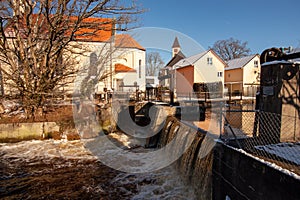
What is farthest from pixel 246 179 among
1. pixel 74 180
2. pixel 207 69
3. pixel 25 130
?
pixel 207 69

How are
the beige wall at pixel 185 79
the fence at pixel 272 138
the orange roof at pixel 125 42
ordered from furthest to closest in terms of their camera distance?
the beige wall at pixel 185 79 < the orange roof at pixel 125 42 < the fence at pixel 272 138

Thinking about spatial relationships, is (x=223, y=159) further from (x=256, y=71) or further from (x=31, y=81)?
(x=256, y=71)

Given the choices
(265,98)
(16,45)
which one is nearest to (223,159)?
(265,98)

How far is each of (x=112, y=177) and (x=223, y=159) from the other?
3811 millimetres

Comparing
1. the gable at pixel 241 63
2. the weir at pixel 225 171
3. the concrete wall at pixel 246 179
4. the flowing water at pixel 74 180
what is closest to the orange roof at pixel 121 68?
the gable at pixel 241 63

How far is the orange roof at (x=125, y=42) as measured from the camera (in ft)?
76.5

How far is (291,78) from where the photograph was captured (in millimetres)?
4273

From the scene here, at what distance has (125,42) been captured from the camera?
24.1 metres

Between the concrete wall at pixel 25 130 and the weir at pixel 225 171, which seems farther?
the concrete wall at pixel 25 130

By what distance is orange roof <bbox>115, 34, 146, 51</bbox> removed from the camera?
23306mm

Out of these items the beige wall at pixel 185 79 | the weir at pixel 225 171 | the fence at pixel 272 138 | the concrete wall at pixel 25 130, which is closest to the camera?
the weir at pixel 225 171

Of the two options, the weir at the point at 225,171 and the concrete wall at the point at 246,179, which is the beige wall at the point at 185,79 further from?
the concrete wall at the point at 246,179

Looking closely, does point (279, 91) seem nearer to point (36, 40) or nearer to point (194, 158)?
point (194, 158)

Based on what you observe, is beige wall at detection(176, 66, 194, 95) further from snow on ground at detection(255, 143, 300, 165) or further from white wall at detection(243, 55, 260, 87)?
snow on ground at detection(255, 143, 300, 165)
